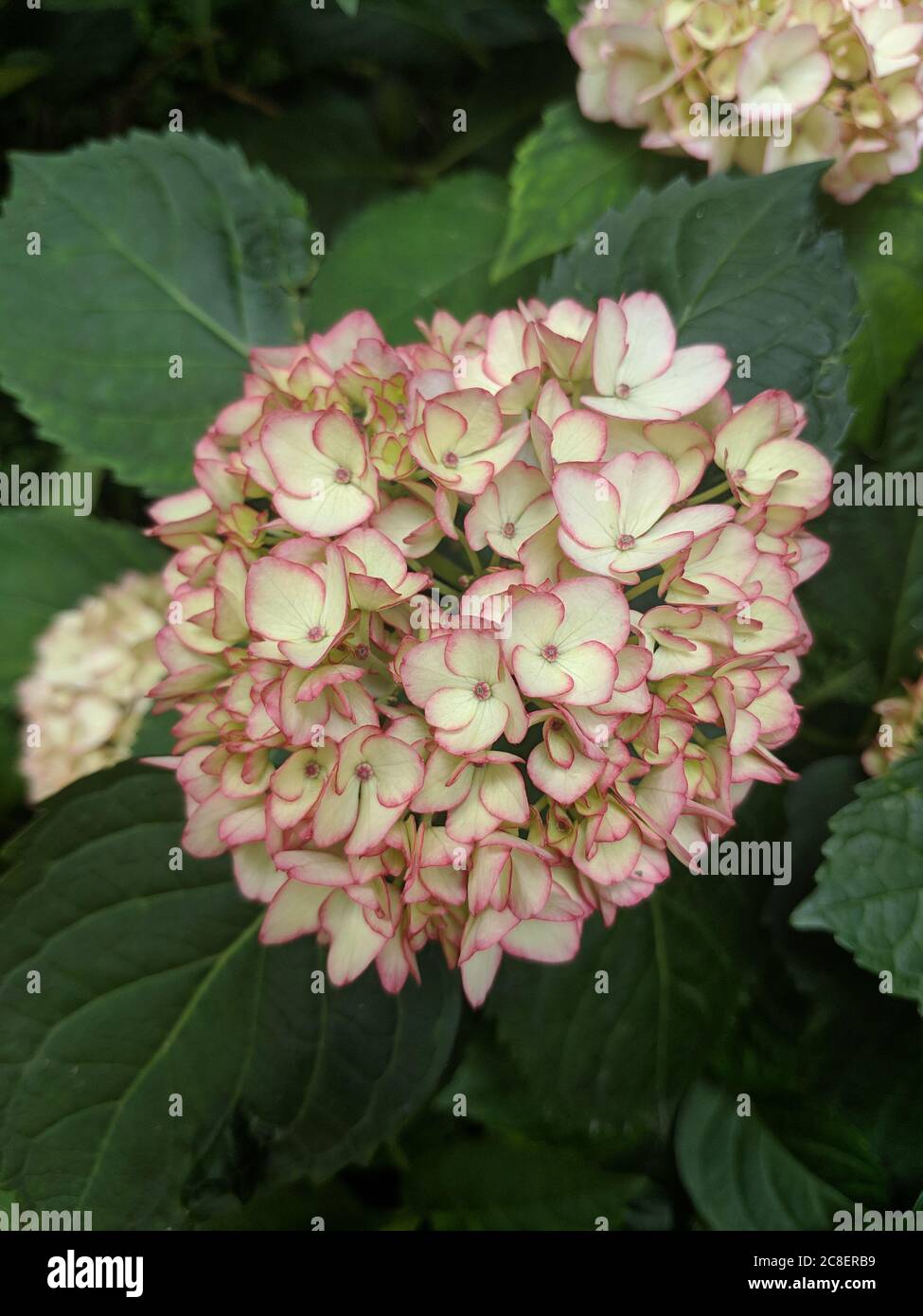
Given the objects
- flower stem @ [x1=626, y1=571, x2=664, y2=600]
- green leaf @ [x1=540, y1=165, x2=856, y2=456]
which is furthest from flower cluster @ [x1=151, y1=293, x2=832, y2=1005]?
green leaf @ [x1=540, y1=165, x2=856, y2=456]

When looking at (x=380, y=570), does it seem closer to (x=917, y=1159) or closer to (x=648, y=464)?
(x=648, y=464)

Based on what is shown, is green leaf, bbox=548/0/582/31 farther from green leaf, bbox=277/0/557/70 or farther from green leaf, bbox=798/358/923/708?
green leaf, bbox=798/358/923/708

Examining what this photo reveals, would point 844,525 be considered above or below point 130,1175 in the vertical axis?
above

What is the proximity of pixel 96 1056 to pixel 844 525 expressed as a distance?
0.70 meters

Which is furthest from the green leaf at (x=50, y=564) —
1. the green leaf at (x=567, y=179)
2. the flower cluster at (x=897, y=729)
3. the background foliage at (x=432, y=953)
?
the flower cluster at (x=897, y=729)

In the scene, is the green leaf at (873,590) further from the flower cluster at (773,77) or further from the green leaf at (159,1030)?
the green leaf at (159,1030)

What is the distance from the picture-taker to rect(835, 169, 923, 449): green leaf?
2.81 feet

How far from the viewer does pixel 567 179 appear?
2.92 ft

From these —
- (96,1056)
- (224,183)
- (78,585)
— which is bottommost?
(96,1056)

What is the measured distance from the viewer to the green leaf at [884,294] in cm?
86

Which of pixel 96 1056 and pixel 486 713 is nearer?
pixel 486 713

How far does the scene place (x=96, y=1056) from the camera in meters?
0.75

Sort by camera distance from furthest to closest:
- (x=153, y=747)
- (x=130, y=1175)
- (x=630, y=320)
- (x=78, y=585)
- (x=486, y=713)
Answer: (x=78, y=585) → (x=153, y=747) → (x=130, y=1175) → (x=630, y=320) → (x=486, y=713)

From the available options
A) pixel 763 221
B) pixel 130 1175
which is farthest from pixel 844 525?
pixel 130 1175
